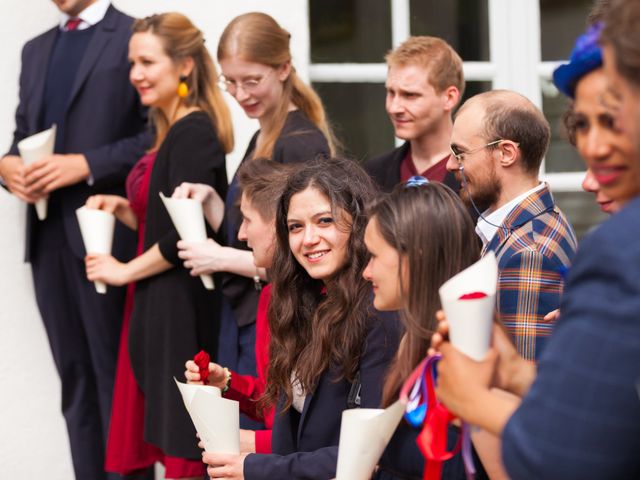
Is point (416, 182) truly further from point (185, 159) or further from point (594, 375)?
point (185, 159)

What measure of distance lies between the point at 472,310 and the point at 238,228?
2430mm

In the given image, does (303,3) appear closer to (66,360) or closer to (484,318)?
(66,360)

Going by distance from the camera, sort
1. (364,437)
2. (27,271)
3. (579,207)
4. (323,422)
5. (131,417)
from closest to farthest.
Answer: (364,437) < (323,422) < (131,417) < (27,271) < (579,207)

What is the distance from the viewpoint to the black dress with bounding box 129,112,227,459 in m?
4.35

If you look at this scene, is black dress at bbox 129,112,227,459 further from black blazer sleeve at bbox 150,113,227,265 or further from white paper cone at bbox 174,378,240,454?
white paper cone at bbox 174,378,240,454

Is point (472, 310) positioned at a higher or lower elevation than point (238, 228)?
higher

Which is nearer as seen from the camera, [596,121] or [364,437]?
[596,121]

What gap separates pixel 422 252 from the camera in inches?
93.3

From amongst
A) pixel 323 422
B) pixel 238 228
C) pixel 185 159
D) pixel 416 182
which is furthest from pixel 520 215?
pixel 185 159

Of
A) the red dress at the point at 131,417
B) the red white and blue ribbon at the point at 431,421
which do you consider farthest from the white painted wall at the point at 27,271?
the red white and blue ribbon at the point at 431,421

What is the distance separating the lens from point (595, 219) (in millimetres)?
5691

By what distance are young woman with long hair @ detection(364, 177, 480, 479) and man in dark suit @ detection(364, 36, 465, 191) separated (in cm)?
156

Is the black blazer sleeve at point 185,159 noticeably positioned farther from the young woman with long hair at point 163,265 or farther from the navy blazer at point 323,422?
the navy blazer at point 323,422

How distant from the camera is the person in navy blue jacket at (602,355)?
1.43 m
